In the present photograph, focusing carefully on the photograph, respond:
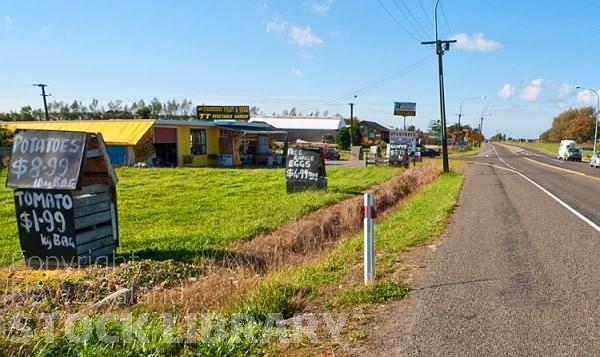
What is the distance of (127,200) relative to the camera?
15.3 m

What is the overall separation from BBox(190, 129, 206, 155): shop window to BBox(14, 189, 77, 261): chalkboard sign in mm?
27272

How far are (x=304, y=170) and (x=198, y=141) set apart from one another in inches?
771

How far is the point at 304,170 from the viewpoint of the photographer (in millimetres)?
17703

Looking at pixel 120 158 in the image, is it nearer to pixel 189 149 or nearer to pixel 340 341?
pixel 189 149

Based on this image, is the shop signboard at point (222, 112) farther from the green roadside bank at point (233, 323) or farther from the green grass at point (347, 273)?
the green roadside bank at point (233, 323)

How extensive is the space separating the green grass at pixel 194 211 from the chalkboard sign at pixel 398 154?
12.7 metres

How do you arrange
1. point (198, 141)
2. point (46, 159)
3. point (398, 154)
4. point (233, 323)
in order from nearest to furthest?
point (233, 323)
point (46, 159)
point (398, 154)
point (198, 141)

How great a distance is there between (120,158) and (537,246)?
1154 inches

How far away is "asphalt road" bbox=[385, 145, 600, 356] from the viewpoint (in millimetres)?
3939

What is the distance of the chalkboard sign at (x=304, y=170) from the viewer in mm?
17641

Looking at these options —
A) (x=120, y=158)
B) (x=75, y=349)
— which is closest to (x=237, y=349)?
(x=75, y=349)

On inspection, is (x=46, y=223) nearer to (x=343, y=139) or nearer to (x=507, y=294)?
(x=507, y=294)

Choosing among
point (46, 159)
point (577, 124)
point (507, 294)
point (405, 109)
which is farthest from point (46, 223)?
point (577, 124)

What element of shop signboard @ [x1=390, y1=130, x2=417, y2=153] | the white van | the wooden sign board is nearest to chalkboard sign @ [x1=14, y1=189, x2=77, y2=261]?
the wooden sign board
